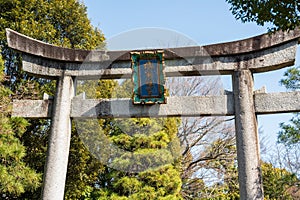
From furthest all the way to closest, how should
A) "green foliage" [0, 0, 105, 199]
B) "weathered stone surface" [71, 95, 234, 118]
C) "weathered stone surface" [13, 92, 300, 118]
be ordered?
"green foliage" [0, 0, 105, 199], "weathered stone surface" [71, 95, 234, 118], "weathered stone surface" [13, 92, 300, 118]

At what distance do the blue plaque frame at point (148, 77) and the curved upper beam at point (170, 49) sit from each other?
0.27m

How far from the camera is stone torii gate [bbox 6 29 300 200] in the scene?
4641 millimetres

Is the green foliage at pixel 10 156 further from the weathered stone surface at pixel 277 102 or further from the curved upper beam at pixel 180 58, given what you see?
the weathered stone surface at pixel 277 102

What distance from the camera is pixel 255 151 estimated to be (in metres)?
4.48

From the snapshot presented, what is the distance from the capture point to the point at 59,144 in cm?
489

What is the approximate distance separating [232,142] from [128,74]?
6684mm

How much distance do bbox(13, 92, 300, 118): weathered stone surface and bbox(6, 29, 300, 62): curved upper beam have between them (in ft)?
2.47

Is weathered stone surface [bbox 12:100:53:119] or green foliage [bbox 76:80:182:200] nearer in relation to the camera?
weathered stone surface [bbox 12:100:53:119]

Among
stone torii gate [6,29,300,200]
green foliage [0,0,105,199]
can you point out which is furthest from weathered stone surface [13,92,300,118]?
green foliage [0,0,105,199]

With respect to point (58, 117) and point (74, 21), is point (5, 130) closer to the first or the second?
point (58, 117)

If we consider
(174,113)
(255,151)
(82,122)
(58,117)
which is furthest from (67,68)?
(255,151)

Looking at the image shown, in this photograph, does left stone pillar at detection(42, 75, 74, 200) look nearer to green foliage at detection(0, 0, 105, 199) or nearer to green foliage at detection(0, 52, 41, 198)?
green foliage at detection(0, 52, 41, 198)

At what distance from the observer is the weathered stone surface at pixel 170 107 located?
4.75 meters

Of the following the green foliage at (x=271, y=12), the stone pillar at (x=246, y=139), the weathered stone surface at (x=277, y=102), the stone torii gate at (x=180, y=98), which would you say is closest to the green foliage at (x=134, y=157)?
the stone torii gate at (x=180, y=98)
